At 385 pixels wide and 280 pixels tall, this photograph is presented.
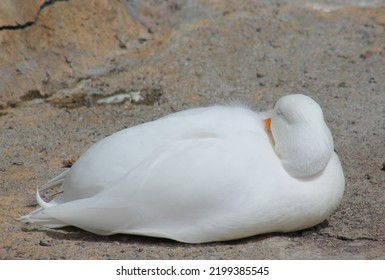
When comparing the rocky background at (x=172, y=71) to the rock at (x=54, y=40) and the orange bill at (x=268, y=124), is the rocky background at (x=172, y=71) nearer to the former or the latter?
the rock at (x=54, y=40)

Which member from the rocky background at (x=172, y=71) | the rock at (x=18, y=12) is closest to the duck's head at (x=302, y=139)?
the rocky background at (x=172, y=71)

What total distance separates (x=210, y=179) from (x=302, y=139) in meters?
0.59

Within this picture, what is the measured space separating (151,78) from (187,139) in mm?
2975

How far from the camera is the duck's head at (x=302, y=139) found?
4.95 meters

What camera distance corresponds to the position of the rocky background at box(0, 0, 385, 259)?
256 inches

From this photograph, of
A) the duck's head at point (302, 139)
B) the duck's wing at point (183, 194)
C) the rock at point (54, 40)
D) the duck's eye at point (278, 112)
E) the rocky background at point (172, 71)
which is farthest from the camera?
the rock at point (54, 40)

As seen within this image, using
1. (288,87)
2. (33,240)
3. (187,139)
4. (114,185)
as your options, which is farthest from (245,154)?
(288,87)

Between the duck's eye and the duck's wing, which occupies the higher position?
the duck's eye

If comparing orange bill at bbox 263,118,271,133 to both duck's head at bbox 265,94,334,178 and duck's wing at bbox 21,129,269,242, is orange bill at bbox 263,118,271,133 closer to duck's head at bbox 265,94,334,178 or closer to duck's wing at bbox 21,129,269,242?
duck's head at bbox 265,94,334,178

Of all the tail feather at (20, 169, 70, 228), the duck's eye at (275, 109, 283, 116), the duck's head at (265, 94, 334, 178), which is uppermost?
the duck's eye at (275, 109, 283, 116)

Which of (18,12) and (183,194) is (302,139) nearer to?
(183,194)

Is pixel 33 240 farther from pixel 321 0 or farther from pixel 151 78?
pixel 321 0

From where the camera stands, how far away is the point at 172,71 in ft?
26.4

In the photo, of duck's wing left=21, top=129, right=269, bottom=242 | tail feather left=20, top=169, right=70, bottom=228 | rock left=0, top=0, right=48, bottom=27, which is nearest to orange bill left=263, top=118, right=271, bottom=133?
duck's wing left=21, top=129, right=269, bottom=242
